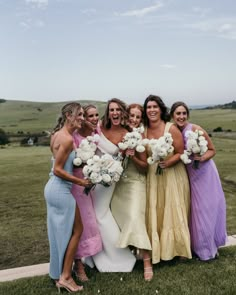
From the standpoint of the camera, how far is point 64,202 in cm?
530

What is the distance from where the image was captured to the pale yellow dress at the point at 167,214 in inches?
235

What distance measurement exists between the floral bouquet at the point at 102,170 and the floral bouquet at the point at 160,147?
1.61ft

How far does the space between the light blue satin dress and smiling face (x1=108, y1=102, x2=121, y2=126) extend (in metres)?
0.82

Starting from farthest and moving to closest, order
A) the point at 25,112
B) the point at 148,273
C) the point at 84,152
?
the point at 25,112, the point at 148,273, the point at 84,152

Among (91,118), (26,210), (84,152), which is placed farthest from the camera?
(26,210)

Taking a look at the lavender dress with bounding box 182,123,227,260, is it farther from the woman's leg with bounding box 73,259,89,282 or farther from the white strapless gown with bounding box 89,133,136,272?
the woman's leg with bounding box 73,259,89,282

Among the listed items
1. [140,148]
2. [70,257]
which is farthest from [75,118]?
[70,257]

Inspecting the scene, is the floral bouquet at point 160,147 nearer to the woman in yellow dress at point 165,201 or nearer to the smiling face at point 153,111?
the woman in yellow dress at point 165,201

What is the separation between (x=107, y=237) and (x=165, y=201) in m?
0.94

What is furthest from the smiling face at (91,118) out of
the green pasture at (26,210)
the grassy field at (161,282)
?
the green pasture at (26,210)

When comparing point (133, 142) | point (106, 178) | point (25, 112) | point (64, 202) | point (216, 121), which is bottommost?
point (25, 112)

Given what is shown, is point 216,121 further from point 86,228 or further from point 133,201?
point 86,228

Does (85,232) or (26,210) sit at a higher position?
(85,232)

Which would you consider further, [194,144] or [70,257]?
[194,144]
